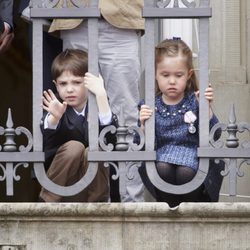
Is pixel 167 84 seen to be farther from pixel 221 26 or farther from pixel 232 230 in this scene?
pixel 221 26

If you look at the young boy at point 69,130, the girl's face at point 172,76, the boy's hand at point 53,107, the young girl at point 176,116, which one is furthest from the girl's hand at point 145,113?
the boy's hand at point 53,107

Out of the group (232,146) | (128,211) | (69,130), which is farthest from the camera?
(69,130)

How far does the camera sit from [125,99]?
9.16 metres

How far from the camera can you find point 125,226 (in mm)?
8055

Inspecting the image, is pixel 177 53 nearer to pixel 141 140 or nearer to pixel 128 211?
pixel 141 140

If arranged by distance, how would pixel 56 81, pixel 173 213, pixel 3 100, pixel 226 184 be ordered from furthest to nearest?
pixel 3 100
pixel 226 184
pixel 56 81
pixel 173 213

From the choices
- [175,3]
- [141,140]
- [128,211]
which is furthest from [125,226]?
[175,3]

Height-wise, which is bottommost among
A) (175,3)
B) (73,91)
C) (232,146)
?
(232,146)

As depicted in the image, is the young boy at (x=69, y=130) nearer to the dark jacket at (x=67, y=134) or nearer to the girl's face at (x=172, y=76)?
the dark jacket at (x=67, y=134)

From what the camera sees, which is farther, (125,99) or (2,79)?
(2,79)

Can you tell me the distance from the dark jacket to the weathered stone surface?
47cm

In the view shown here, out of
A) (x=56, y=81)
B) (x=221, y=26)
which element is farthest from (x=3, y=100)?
(x=56, y=81)

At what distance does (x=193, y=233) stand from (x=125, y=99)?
134cm

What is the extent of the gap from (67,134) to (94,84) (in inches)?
15.8
